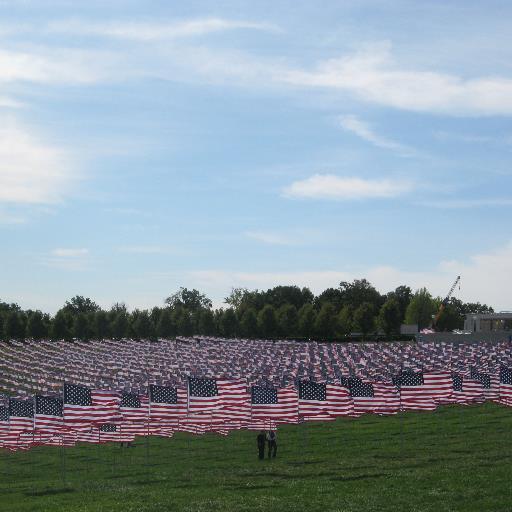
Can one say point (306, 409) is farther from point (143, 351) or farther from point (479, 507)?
point (143, 351)

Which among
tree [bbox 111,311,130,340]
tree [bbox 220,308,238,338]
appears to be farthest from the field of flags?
tree [bbox 220,308,238,338]

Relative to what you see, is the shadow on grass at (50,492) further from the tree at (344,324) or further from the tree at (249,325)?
the tree at (344,324)

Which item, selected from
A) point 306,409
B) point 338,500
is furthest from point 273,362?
point 338,500

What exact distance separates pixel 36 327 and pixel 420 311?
73469 mm

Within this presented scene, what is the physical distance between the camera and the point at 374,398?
44.7m

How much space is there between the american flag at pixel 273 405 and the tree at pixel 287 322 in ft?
354

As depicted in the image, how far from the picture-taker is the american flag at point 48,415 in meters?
39.8

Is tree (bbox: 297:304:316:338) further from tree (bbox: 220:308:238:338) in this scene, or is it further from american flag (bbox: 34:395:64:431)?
american flag (bbox: 34:395:64:431)

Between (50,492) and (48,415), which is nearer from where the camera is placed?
(50,492)

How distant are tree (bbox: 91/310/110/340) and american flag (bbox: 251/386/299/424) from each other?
368 ft

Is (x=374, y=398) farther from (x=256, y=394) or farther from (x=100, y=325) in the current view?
(x=100, y=325)

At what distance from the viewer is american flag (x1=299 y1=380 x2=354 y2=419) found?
1599 inches

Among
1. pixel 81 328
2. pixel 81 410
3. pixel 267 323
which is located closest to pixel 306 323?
pixel 267 323

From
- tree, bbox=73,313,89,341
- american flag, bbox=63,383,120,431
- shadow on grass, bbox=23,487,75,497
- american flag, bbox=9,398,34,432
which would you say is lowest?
shadow on grass, bbox=23,487,75,497
